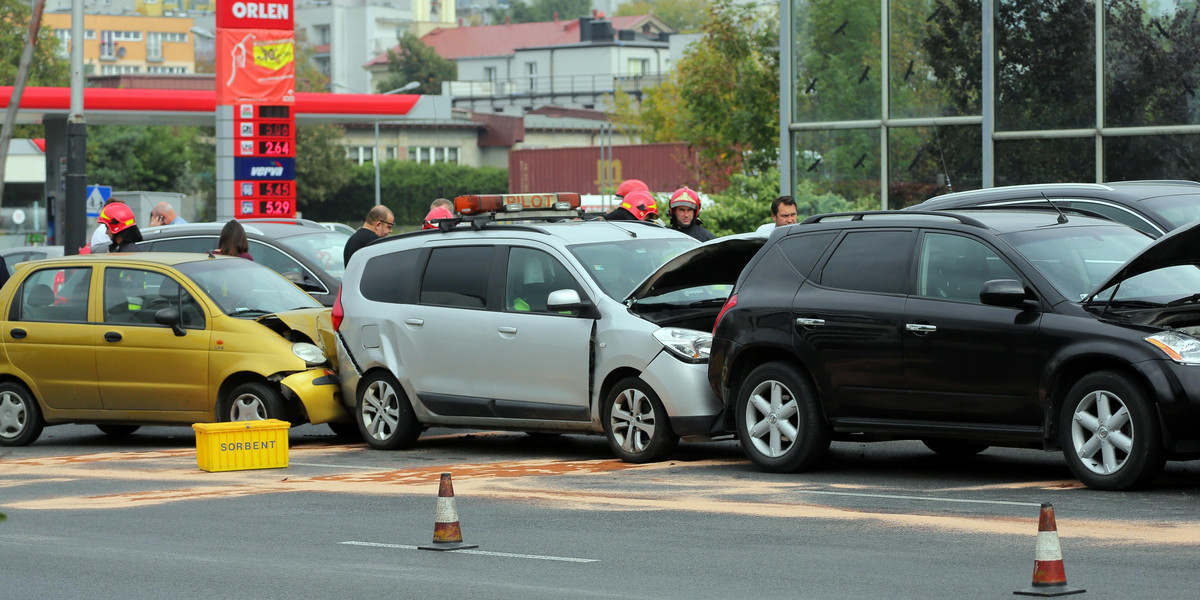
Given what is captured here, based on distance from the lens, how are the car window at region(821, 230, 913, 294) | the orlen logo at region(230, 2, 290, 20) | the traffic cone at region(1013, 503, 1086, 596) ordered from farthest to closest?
1. the orlen logo at region(230, 2, 290, 20)
2. the car window at region(821, 230, 913, 294)
3. the traffic cone at region(1013, 503, 1086, 596)

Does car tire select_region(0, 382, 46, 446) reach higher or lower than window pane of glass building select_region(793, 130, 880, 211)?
lower

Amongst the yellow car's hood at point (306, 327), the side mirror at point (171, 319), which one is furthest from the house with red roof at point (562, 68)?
the side mirror at point (171, 319)

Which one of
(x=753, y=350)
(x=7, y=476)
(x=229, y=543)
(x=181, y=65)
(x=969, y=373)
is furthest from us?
(x=181, y=65)

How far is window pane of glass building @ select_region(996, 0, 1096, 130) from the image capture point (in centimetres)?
2097

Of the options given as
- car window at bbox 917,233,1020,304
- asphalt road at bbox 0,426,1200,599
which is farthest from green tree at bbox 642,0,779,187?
car window at bbox 917,233,1020,304

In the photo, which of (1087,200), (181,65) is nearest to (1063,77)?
(1087,200)

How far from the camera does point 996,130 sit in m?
21.6

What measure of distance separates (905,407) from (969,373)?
511 mm

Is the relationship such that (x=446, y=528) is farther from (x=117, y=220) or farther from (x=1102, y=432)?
(x=117, y=220)

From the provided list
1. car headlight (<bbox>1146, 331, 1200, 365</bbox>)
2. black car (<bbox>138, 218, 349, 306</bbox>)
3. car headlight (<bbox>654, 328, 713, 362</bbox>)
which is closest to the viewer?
car headlight (<bbox>1146, 331, 1200, 365</bbox>)

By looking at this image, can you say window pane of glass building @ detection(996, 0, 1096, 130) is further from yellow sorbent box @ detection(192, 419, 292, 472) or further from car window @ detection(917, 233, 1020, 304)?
yellow sorbent box @ detection(192, 419, 292, 472)

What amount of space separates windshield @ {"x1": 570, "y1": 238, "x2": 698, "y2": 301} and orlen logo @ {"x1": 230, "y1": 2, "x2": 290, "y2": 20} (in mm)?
18163

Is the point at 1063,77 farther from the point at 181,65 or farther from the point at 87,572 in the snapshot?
the point at 181,65

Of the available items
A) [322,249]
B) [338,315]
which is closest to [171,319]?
[338,315]
